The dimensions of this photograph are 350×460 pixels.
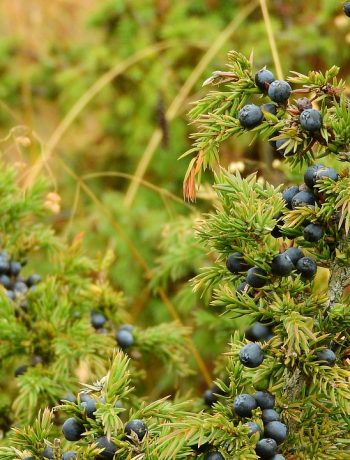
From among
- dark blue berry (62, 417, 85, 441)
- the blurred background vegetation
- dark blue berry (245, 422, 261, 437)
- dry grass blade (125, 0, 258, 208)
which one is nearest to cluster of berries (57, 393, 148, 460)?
dark blue berry (62, 417, 85, 441)

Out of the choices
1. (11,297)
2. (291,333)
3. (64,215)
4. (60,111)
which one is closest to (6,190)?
(11,297)

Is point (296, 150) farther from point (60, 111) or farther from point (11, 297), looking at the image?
point (60, 111)

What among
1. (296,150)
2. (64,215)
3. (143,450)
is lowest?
(64,215)

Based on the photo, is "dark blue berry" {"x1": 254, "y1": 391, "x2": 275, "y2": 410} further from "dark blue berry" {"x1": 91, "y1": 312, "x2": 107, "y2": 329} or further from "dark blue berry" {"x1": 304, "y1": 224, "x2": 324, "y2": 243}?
"dark blue berry" {"x1": 91, "y1": 312, "x2": 107, "y2": 329}

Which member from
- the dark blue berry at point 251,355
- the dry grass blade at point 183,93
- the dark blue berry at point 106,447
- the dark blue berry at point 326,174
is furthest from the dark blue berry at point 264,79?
the dry grass blade at point 183,93

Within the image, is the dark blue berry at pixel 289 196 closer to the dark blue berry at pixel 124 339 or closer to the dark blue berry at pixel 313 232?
the dark blue berry at pixel 313 232

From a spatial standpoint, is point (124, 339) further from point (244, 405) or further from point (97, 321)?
point (244, 405)

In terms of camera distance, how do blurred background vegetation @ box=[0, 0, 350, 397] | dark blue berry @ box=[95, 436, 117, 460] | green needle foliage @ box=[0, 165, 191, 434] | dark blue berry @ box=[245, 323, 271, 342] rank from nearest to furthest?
dark blue berry @ box=[95, 436, 117, 460]
dark blue berry @ box=[245, 323, 271, 342]
green needle foliage @ box=[0, 165, 191, 434]
blurred background vegetation @ box=[0, 0, 350, 397]

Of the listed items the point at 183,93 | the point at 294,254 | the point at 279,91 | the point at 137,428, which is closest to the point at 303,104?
the point at 279,91
